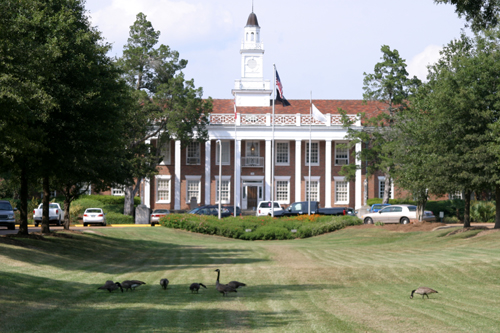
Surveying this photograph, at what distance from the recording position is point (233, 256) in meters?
25.6

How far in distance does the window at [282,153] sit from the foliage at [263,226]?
79.1ft

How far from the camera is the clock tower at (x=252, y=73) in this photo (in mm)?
70188

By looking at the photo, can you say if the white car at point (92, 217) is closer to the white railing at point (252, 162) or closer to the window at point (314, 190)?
the white railing at point (252, 162)

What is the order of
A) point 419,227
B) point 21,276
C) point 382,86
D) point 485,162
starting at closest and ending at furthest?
point 21,276, point 485,162, point 419,227, point 382,86

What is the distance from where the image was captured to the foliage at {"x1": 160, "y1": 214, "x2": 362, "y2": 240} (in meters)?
38.2

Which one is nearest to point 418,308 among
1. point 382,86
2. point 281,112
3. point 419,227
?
point 419,227

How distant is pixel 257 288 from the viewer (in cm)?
1576

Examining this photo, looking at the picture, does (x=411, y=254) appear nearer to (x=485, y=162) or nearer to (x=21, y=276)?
(x=485, y=162)

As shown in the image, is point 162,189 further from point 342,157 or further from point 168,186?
point 342,157

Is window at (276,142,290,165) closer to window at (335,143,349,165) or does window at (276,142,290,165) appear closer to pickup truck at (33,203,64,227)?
window at (335,143,349,165)

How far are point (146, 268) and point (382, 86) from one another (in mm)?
38246

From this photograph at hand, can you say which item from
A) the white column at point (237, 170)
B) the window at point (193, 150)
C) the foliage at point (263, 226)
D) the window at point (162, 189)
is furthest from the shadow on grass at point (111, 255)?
the window at point (193, 150)

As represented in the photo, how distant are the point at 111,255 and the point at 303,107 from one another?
45.7 metres

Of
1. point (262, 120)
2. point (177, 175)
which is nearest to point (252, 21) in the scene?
point (262, 120)
